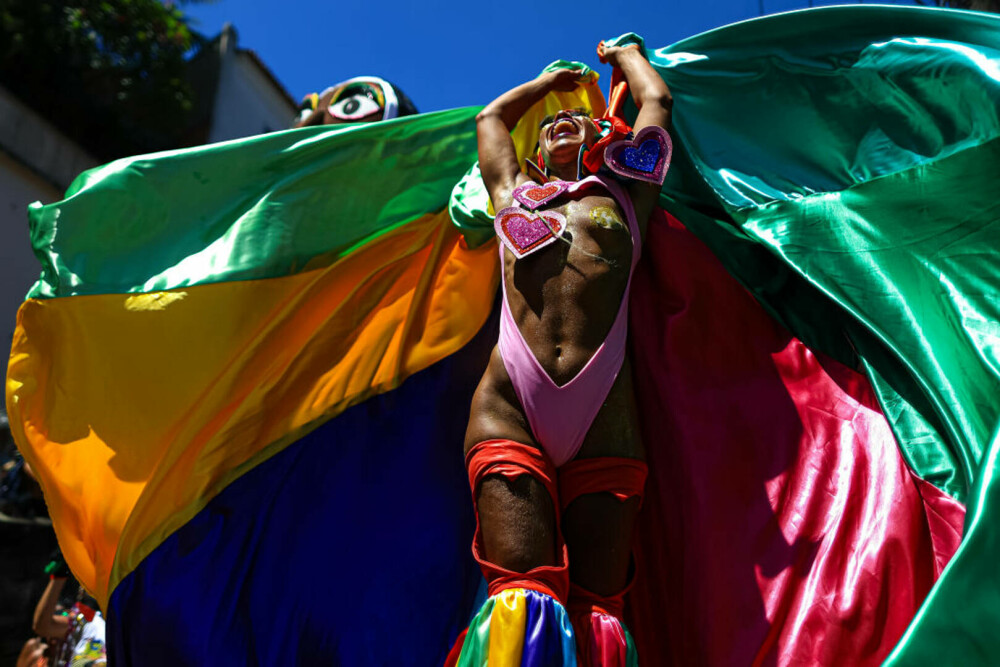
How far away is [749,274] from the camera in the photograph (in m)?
3.14

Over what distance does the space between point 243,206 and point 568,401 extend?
174 centimetres

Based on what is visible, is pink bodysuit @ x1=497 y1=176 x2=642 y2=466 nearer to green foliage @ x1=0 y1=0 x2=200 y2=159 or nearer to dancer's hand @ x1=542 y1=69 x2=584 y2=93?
dancer's hand @ x1=542 y1=69 x2=584 y2=93

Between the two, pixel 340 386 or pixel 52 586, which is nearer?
pixel 340 386

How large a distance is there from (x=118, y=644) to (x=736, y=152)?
9.35 feet

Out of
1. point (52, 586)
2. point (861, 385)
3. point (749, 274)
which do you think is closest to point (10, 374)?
point (52, 586)

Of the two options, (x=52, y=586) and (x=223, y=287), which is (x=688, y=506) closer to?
(x=223, y=287)

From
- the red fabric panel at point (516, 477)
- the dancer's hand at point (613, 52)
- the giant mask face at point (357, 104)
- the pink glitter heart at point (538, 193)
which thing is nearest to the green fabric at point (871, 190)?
→ the dancer's hand at point (613, 52)

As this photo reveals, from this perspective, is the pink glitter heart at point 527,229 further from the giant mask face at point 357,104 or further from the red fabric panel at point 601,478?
the giant mask face at point 357,104

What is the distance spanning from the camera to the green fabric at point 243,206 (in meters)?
3.26

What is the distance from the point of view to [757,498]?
2.64m

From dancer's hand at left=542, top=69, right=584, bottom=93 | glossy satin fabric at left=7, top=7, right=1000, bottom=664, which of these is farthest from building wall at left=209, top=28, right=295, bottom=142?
dancer's hand at left=542, top=69, right=584, bottom=93

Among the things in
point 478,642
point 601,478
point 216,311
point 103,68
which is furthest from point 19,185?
point 478,642

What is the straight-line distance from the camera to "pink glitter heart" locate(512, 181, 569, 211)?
2795 mm

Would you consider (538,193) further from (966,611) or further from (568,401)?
(966,611)
